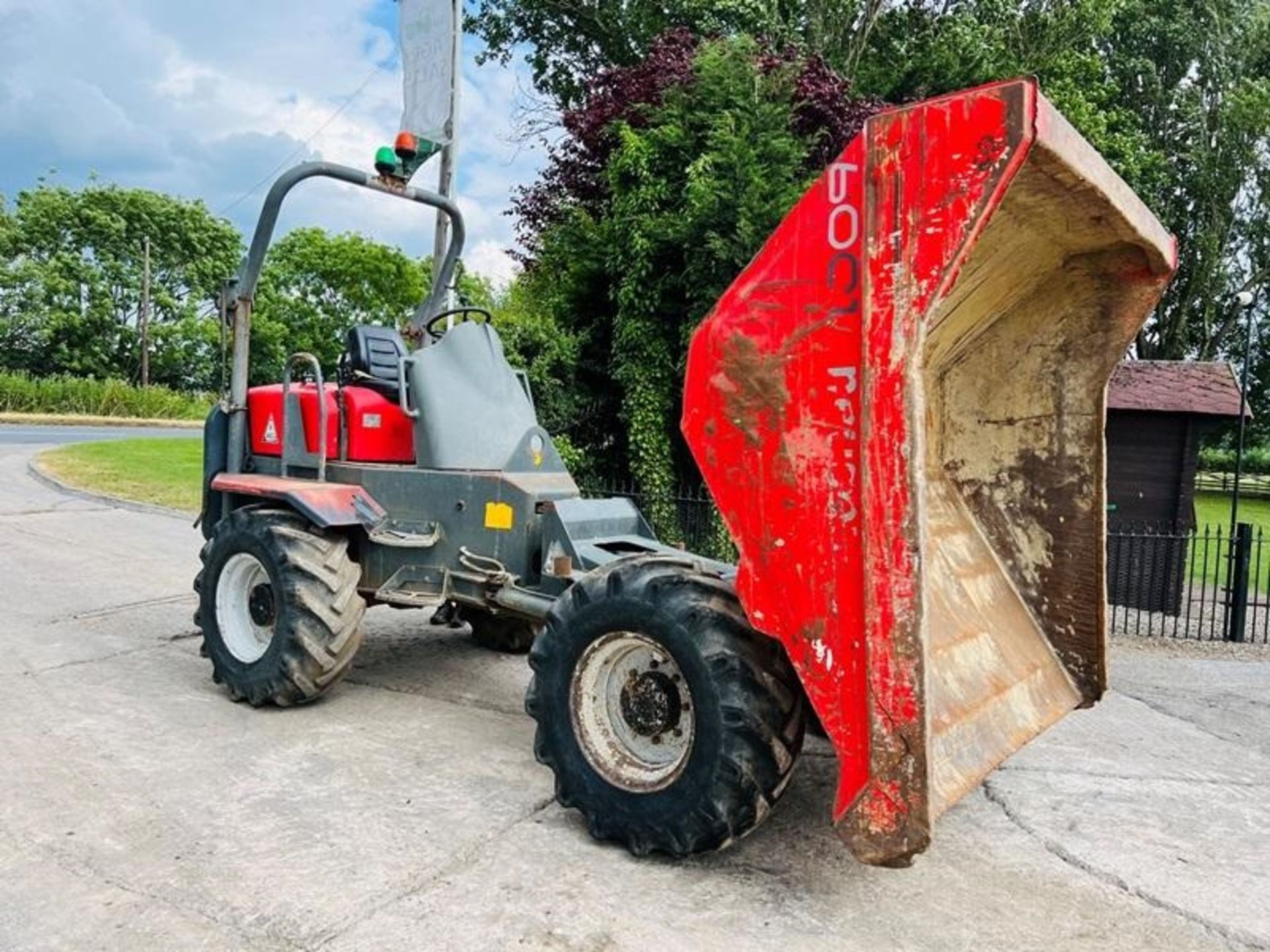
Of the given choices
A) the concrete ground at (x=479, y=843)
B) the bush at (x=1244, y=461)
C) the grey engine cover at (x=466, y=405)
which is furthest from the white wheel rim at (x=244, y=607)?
the bush at (x=1244, y=461)

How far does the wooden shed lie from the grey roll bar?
8063mm

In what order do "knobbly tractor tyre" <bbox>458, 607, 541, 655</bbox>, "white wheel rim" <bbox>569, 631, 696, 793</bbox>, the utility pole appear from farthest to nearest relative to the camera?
the utility pole
"knobbly tractor tyre" <bbox>458, 607, 541, 655</bbox>
"white wheel rim" <bbox>569, 631, 696, 793</bbox>

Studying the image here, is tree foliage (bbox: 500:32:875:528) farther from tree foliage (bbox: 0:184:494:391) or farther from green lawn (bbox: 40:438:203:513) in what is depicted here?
tree foliage (bbox: 0:184:494:391)

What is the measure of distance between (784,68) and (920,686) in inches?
339

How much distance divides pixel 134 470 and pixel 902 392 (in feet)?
51.0

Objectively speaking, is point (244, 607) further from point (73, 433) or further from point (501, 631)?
point (73, 433)

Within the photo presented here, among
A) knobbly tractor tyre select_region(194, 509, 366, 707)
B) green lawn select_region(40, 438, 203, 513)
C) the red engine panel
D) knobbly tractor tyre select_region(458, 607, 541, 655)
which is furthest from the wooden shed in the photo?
green lawn select_region(40, 438, 203, 513)

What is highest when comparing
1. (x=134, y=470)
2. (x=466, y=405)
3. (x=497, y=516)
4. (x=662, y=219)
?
(x=662, y=219)

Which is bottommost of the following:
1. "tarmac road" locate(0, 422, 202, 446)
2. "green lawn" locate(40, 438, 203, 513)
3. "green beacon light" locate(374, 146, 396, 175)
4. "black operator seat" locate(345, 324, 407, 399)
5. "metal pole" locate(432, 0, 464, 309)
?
"green lawn" locate(40, 438, 203, 513)

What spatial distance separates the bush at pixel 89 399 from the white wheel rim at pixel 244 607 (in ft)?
109

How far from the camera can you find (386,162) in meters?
4.89

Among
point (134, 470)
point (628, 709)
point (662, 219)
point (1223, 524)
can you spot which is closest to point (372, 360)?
point (628, 709)

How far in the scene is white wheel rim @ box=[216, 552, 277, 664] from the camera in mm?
4832

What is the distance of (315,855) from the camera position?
3.16 meters
